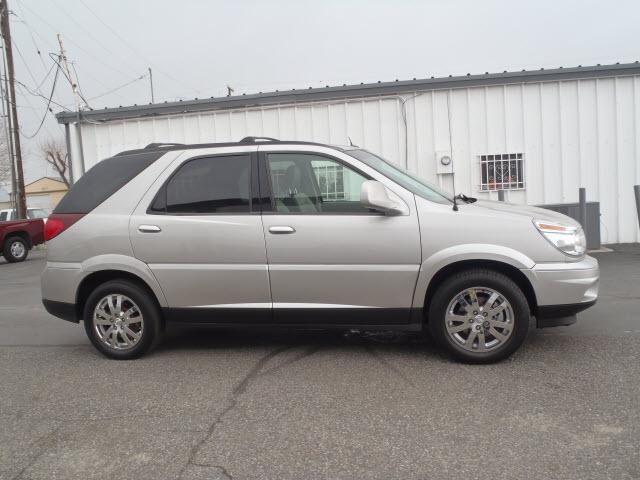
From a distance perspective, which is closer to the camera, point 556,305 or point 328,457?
point 328,457

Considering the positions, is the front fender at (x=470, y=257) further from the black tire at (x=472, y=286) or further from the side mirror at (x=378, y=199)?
the side mirror at (x=378, y=199)

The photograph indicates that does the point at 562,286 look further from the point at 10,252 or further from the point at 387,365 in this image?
the point at 10,252

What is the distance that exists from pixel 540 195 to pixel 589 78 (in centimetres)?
254

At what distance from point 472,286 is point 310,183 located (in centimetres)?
154

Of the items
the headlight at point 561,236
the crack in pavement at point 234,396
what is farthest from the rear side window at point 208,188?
the headlight at point 561,236

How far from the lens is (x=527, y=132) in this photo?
1155 cm

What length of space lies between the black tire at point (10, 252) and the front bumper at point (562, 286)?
15092 mm

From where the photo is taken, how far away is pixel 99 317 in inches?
191

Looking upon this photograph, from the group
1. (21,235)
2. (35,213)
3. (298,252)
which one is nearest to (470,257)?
(298,252)

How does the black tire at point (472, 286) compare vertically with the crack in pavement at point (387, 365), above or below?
above

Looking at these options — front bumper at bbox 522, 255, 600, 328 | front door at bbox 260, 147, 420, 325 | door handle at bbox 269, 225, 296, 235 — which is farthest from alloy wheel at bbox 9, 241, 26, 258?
front bumper at bbox 522, 255, 600, 328

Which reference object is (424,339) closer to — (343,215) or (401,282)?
(401,282)

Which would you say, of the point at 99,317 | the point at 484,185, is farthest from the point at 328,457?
the point at 484,185

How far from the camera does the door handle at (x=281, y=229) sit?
14.5 ft
